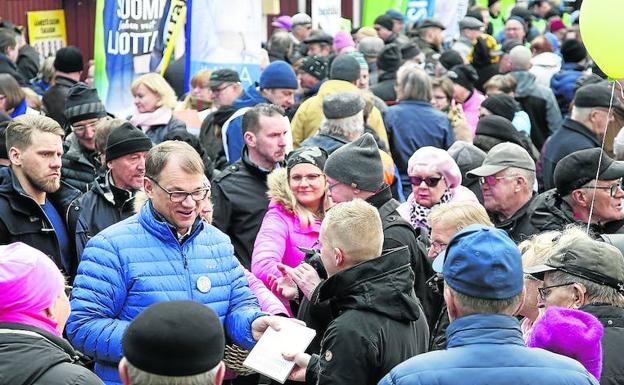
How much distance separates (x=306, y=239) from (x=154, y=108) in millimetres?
3040

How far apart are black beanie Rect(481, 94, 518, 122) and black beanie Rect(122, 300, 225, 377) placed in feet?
24.0

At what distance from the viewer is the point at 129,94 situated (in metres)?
9.53

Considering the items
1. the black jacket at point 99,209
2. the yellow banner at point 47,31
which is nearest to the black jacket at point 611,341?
the black jacket at point 99,209

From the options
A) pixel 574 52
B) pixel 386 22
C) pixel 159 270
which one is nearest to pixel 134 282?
pixel 159 270

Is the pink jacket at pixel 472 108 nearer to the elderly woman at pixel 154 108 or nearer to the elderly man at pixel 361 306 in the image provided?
the elderly woman at pixel 154 108

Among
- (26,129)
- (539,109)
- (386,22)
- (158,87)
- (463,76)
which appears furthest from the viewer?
(386,22)

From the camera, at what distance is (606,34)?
6035 mm

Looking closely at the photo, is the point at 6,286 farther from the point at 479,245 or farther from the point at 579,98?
the point at 579,98

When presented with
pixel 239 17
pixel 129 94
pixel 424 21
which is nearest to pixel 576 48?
pixel 424 21

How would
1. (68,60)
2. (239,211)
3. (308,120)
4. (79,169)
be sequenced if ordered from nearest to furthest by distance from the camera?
(239,211), (79,169), (308,120), (68,60)

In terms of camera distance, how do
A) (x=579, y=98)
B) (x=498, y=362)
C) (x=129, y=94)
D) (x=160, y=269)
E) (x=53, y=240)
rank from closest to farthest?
(x=498, y=362) → (x=160, y=269) → (x=53, y=240) → (x=579, y=98) → (x=129, y=94)

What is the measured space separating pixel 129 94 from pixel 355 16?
1586 cm

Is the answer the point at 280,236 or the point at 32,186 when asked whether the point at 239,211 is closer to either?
the point at 280,236

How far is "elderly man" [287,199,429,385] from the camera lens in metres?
4.18
